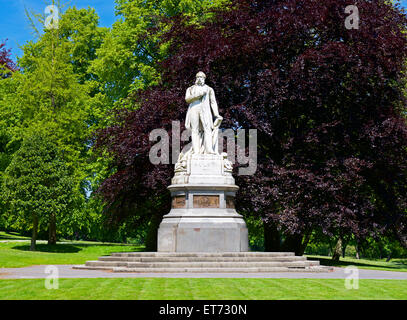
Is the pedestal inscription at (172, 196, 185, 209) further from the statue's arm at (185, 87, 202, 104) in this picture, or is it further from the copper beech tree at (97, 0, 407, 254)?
the copper beech tree at (97, 0, 407, 254)

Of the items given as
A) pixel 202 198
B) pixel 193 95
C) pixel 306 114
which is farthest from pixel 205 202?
pixel 306 114

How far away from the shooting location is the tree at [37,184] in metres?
31.8

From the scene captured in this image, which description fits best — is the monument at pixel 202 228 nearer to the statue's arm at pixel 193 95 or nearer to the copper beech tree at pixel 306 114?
the statue's arm at pixel 193 95

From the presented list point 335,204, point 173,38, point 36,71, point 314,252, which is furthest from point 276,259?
point 314,252

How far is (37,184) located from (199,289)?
24.1m

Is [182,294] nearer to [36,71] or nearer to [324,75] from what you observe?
[324,75]

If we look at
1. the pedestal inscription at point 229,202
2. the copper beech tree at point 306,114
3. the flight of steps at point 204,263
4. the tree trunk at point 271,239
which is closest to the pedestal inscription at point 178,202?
the pedestal inscription at point 229,202

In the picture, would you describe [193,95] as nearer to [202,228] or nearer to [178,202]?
[178,202]

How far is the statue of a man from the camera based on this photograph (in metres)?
20.0

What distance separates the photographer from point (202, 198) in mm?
18953

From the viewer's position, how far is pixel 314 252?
79.2 m

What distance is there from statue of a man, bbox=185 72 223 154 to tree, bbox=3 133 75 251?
48.5ft

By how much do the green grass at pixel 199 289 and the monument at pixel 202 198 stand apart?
5697 millimetres

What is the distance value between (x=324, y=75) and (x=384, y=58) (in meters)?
2.84
